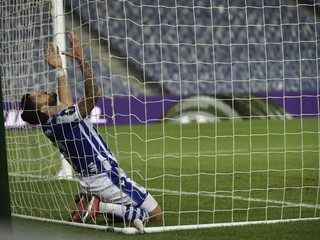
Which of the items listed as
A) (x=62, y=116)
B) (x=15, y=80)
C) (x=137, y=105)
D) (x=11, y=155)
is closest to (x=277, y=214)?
(x=62, y=116)

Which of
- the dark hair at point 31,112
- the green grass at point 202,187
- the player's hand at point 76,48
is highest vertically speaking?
the player's hand at point 76,48

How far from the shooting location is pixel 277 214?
19.5ft

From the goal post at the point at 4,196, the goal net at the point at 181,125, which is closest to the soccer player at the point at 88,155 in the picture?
the goal net at the point at 181,125

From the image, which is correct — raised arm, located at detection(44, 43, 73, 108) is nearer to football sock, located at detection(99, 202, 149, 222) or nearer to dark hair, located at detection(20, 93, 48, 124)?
dark hair, located at detection(20, 93, 48, 124)

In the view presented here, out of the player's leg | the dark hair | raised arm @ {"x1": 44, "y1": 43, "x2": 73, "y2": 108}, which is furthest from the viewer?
the dark hair

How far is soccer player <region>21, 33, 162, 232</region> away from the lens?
18.1 ft

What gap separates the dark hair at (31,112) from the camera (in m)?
5.81

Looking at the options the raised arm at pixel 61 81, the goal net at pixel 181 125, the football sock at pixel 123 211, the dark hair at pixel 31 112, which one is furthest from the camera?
the goal net at pixel 181 125

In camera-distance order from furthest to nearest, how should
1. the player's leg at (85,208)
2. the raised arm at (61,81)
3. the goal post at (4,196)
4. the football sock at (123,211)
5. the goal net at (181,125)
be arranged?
the goal net at (181,125) → the raised arm at (61,81) → the player's leg at (85,208) → the football sock at (123,211) → the goal post at (4,196)

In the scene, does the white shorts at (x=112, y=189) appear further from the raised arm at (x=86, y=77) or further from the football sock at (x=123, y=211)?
the raised arm at (x=86, y=77)

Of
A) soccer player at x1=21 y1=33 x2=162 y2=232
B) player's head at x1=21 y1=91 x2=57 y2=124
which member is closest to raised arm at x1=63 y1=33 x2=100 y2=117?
soccer player at x1=21 y1=33 x2=162 y2=232

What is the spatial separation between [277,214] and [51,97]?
1894mm

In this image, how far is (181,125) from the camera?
9.52 m

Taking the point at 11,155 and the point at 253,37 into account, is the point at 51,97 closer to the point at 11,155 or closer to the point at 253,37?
the point at 11,155
